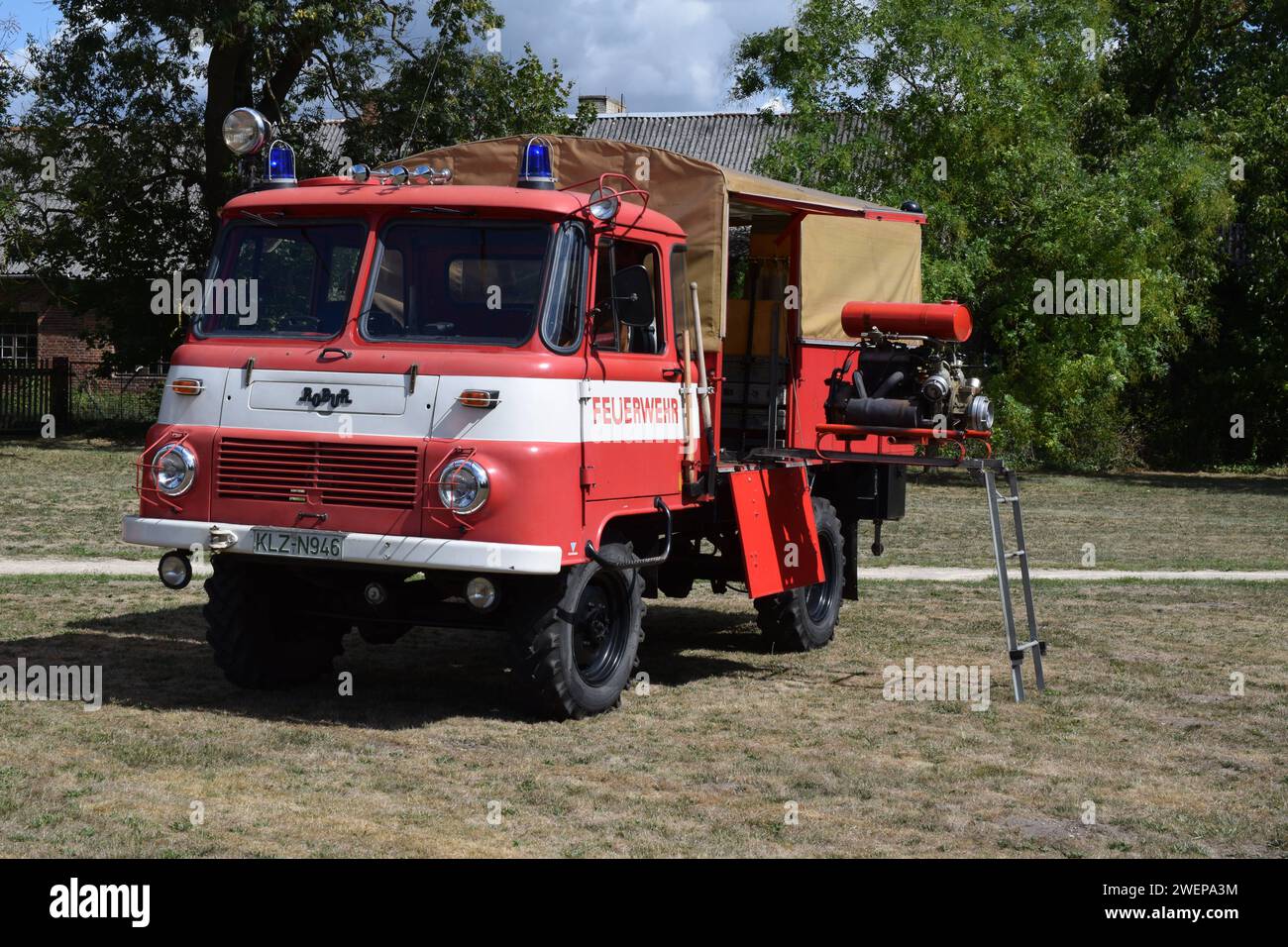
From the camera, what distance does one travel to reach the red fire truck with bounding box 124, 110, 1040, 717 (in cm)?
888

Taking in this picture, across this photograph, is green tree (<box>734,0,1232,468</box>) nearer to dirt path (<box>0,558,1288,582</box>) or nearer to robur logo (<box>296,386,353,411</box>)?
dirt path (<box>0,558,1288,582</box>)

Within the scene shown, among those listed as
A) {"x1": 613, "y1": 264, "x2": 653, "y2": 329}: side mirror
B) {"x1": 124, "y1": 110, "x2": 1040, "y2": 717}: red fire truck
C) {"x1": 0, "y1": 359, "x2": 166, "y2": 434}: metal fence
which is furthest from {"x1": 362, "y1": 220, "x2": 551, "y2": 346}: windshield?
{"x1": 0, "y1": 359, "x2": 166, "y2": 434}: metal fence

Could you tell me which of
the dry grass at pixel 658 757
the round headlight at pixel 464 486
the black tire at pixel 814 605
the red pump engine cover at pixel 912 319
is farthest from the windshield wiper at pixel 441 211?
the black tire at pixel 814 605

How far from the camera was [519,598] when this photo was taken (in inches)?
365

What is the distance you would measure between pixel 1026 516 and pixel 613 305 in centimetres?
1701

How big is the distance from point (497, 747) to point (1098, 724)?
148 inches

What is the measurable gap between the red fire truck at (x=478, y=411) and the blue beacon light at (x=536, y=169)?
0.7 inches

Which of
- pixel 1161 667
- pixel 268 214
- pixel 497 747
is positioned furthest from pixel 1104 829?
pixel 268 214

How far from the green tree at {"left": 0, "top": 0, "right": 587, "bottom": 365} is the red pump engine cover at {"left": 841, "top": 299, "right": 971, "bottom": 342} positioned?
69.7ft

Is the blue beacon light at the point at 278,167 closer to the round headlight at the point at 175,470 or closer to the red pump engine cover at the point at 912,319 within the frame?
the round headlight at the point at 175,470

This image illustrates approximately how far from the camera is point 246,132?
10008 mm

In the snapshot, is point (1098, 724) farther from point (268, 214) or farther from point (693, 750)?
point (268, 214)

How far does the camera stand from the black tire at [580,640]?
9.16m
